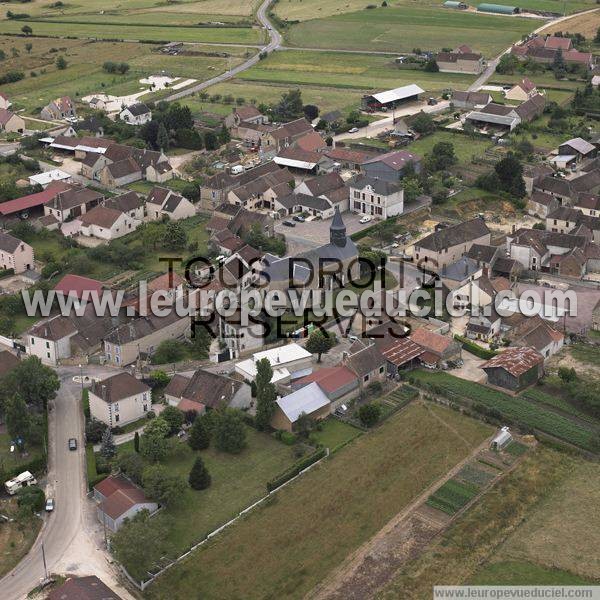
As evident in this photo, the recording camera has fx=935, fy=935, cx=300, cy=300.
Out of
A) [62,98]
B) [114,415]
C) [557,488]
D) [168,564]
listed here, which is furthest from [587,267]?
[62,98]

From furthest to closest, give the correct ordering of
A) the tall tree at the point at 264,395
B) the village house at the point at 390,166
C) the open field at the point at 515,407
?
the village house at the point at 390,166 < the tall tree at the point at 264,395 < the open field at the point at 515,407

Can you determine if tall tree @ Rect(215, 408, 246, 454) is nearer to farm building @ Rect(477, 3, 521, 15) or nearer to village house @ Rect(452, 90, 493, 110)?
village house @ Rect(452, 90, 493, 110)

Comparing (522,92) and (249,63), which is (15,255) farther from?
(249,63)

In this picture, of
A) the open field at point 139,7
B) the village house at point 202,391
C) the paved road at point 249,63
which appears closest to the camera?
the village house at point 202,391

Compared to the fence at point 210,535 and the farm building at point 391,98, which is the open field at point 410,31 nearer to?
the farm building at point 391,98

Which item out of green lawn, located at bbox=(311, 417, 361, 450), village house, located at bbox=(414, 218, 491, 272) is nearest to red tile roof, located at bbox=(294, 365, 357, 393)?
green lawn, located at bbox=(311, 417, 361, 450)

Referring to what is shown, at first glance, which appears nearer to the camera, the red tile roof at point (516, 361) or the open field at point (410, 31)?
the red tile roof at point (516, 361)

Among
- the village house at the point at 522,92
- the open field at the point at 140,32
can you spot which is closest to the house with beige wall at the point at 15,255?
the village house at the point at 522,92
